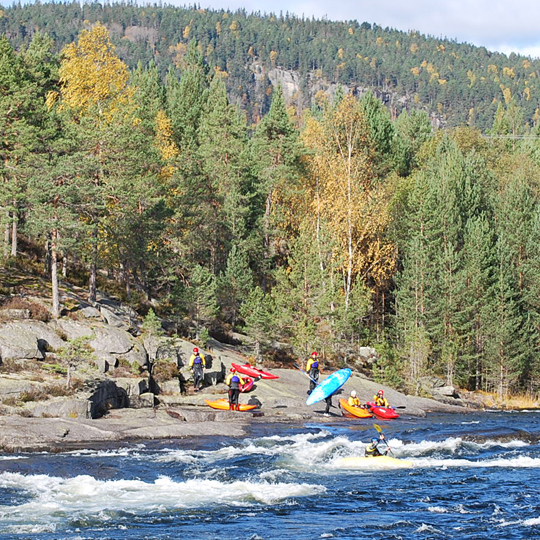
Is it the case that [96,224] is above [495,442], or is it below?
above

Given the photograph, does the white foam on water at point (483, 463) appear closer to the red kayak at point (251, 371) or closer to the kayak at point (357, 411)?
the kayak at point (357, 411)

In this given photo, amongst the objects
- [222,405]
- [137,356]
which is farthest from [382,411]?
[137,356]

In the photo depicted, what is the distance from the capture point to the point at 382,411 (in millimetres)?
38094

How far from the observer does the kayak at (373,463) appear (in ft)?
86.3

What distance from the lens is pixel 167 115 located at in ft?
224

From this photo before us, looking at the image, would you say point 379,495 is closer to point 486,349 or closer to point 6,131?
point 6,131

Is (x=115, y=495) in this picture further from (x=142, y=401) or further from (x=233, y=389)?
(x=233, y=389)

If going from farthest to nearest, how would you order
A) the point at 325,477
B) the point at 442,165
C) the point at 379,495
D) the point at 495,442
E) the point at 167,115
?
the point at 167,115, the point at 442,165, the point at 495,442, the point at 325,477, the point at 379,495

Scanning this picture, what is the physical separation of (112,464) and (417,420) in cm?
1880

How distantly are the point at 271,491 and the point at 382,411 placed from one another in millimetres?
16657

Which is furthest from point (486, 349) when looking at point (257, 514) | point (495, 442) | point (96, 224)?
point (257, 514)

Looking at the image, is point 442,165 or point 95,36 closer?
point 95,36

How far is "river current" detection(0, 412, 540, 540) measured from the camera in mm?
18797

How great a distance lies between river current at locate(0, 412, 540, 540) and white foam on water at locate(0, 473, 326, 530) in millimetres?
34
